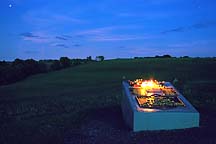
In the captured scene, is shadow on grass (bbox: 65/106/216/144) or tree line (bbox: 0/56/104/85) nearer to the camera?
shadow on grass (bbox: 65/106/216/144)

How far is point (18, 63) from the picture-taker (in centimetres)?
5606

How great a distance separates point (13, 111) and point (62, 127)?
18.5ft

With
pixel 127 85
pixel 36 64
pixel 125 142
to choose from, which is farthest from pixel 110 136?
pixel 36 64

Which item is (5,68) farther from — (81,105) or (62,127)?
(62,127)

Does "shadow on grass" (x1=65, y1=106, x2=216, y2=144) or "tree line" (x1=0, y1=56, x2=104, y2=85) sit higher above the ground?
"tree line" (x1=0, y1=56, x2=104, y2=85)

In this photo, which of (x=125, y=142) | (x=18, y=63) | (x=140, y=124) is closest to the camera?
(x=125, y=142)

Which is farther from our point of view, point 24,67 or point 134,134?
point 24,67

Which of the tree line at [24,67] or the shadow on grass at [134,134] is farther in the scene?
the tree line at [24,67]

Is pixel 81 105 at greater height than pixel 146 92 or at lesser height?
lesser

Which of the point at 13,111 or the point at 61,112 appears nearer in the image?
the point at 61,112

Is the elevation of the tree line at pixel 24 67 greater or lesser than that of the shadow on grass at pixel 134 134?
greater

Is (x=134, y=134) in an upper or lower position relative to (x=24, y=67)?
lower

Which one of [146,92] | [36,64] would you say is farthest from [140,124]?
[36,64]

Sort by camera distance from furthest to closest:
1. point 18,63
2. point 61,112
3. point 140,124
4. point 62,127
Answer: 1. point 18,63
2. point 61,112
3. point 62,127
4. point 140,124
